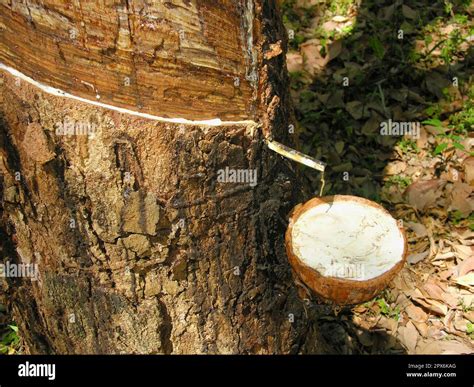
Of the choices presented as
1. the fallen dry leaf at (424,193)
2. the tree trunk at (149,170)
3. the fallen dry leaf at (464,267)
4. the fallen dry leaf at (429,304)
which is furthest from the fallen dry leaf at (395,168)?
the tree trunk at (149,170)

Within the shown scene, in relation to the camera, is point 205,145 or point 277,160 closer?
point 205,145

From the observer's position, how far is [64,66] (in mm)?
1878

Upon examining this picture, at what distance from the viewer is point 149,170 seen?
1924 millimetres

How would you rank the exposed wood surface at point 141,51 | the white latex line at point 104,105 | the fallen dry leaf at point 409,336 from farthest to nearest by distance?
the fallen dry leaf at point 409,336 < the white latex line at point 104,105 < the exposed wood surface at point 141,51

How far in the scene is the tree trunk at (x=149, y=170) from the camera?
1.84 meters

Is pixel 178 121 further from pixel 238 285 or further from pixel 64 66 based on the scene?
pixel 238 285

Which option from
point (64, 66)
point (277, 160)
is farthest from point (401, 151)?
point (64, 66)

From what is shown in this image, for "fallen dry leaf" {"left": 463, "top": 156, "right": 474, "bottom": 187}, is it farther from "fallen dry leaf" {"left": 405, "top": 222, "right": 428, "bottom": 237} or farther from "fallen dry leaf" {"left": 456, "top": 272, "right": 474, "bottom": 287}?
"fallen dry leaf" {"left": 456, "top": 272, "right": 474, "bottom": 287}

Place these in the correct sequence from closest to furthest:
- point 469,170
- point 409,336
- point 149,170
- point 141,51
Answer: point 141,51, point 149,170, point 409,336, point 469,170

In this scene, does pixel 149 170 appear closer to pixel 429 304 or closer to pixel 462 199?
pixel 429 304

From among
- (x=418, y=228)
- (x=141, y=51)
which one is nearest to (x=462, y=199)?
(x=418, y=228)

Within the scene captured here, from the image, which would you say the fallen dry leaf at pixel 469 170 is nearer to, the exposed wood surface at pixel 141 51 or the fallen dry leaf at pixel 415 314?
the fallen dry leaf at pixel 415 314
